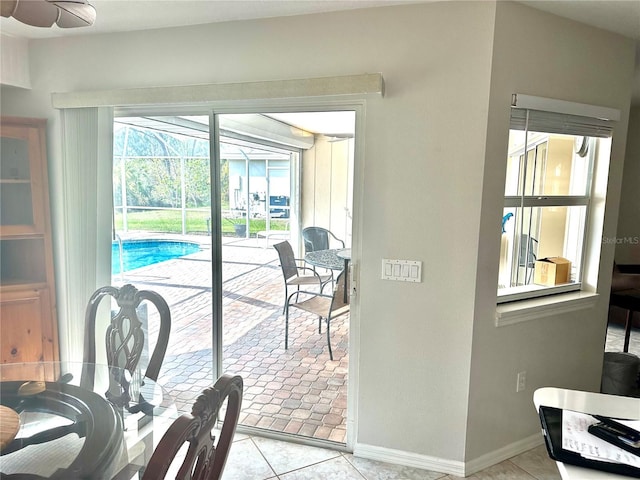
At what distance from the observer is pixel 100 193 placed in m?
2.78

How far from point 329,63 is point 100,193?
5.61 feet

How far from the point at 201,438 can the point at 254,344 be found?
2.37m

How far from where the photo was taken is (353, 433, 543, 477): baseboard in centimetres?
229

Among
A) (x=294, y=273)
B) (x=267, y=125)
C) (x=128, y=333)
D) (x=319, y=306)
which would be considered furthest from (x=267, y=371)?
(x=267, y=125)

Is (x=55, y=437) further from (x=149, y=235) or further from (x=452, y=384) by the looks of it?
(x=452, y=384)

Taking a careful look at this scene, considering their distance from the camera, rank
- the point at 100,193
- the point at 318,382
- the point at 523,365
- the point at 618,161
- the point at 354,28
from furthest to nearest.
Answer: the point at 318,382 < the point at 100,193 < the point at 618,161 < the point at 523,365 < the point at 354,28

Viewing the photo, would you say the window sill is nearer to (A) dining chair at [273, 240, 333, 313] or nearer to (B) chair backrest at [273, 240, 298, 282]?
(A) dining chair at [273, 240, 333, 313]

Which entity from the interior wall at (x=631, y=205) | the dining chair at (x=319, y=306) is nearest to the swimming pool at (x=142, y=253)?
the dining chair at (x=319, y=306)

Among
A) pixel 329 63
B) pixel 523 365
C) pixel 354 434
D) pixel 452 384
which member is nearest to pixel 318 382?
pixel 354 434

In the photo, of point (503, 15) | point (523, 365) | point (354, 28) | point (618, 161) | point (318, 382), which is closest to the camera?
point (503, 15)

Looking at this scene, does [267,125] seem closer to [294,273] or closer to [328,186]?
[328,186]

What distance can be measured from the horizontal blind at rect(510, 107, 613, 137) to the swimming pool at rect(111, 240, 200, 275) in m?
2.17

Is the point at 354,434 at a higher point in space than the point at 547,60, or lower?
lower

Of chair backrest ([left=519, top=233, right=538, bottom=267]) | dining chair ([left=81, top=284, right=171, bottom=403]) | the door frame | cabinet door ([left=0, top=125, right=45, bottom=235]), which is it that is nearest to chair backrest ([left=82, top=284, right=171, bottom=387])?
dining chair ([left=81, top=284, right=171, bottom=403])
